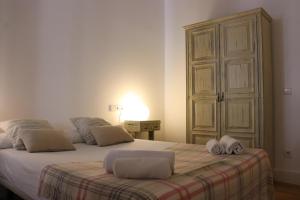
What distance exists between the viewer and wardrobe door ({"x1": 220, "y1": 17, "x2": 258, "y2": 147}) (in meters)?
3.51

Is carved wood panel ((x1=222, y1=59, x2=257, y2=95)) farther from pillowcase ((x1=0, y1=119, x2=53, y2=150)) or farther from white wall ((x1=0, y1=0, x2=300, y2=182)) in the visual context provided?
pillowcase ((x1=0, y1=119, x2=53, y2=150))

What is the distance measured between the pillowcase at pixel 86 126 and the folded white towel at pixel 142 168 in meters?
1.63

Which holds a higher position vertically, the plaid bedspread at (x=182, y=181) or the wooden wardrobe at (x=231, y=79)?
the wooden wardrobe at (x=231, y=79)

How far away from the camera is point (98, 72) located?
13.0 ft

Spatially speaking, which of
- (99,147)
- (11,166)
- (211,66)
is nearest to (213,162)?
(99,147)

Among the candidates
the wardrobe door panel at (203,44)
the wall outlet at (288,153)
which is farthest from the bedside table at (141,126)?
the wall outlet at (288,153)

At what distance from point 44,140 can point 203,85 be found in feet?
7.73

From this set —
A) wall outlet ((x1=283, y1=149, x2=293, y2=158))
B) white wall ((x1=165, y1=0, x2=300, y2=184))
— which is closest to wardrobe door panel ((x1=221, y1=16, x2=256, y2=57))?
white wall ((x1=165, y1=0, x2=300, y2=184))

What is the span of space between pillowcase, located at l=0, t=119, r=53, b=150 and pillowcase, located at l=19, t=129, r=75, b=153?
2.8 inches

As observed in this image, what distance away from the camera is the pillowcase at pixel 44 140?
2.53 metres

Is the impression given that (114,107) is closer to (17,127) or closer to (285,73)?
(17,127)

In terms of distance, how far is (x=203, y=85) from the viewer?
158 inches

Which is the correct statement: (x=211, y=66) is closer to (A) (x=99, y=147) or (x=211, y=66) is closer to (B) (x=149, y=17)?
(B) (x=149, y=17)

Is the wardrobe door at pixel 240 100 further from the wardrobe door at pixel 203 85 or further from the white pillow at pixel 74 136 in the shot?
the white pillow at pixel 74 136
